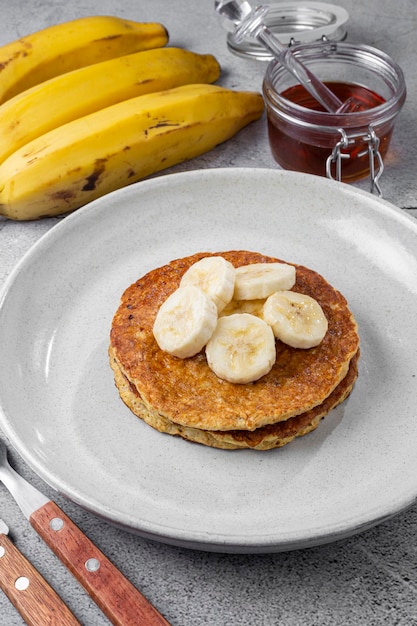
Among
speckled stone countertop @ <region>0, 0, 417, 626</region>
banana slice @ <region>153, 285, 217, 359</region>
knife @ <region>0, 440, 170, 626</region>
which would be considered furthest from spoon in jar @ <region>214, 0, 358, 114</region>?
knife @ <region>0, 440, 170, 626</region>

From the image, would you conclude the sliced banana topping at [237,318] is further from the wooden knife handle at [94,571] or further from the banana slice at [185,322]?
the wooden knife handle at [94,571]

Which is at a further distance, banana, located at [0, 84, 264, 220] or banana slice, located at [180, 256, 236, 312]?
banana, located at [0, 84, 264, 220]

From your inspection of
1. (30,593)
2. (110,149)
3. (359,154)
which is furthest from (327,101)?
(30,593)

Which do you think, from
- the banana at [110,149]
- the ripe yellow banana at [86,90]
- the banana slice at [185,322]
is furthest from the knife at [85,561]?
the ripe yellow banana at [86,90]

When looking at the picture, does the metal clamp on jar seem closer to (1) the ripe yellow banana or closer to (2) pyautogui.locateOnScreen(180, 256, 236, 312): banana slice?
(1) the ripe yellow banana

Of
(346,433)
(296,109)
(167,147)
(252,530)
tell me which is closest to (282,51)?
(296,109)

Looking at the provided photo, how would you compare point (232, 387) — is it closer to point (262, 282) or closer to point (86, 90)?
point (262, 282)
